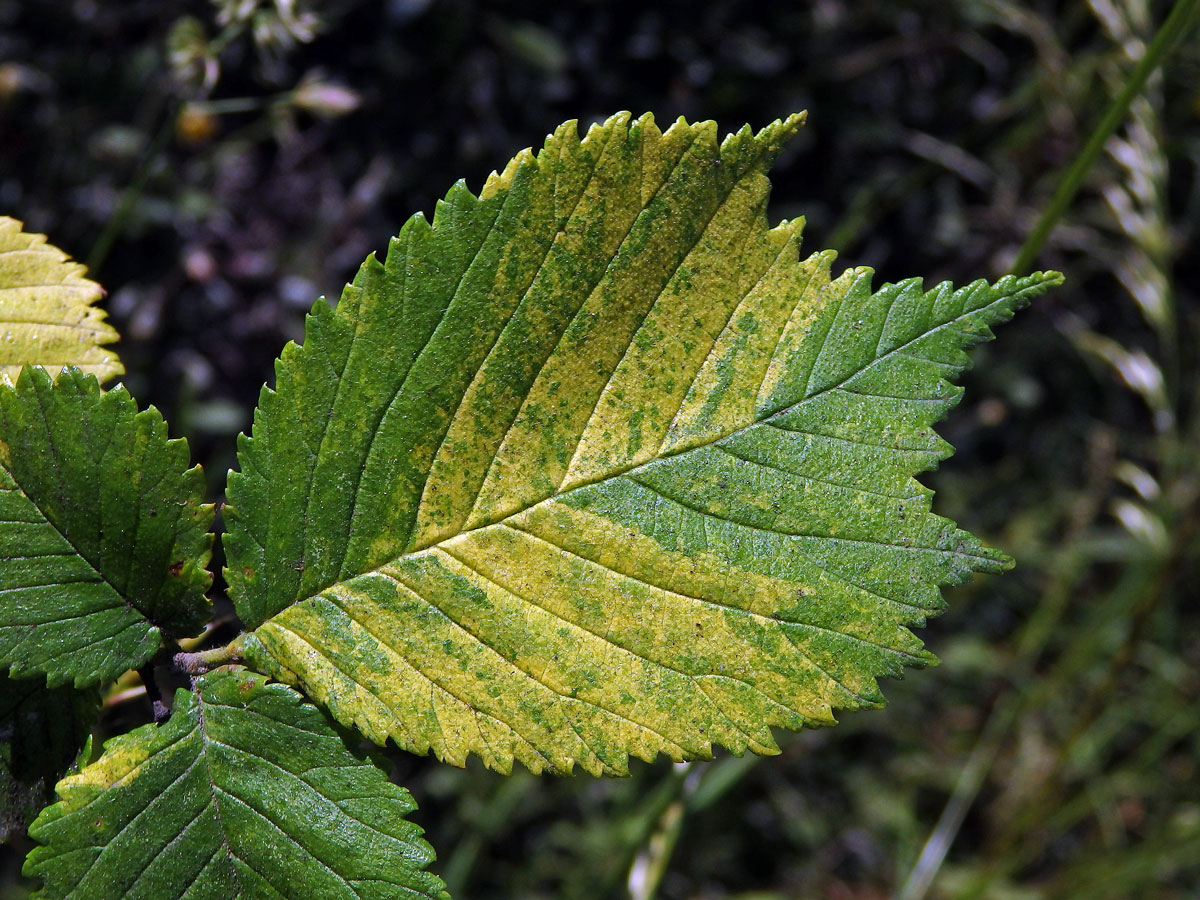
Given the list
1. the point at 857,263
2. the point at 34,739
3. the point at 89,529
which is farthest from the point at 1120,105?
the point at 857,263

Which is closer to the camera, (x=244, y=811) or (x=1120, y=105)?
(x=244, y=811)

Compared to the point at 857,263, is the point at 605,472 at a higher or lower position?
higher

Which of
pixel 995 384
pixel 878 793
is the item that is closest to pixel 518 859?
pixel 878 793

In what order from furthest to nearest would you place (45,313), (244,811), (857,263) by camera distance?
(857,263) → (45,313) → (244,811)

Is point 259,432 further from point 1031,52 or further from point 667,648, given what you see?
point 1031,52

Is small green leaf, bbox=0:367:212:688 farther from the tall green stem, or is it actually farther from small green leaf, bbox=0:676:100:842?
the tall green stem

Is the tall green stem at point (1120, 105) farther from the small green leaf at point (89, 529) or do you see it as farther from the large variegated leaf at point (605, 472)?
the small green leaf at point (89, 529)

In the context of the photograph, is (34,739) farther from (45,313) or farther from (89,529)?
(45,313)
